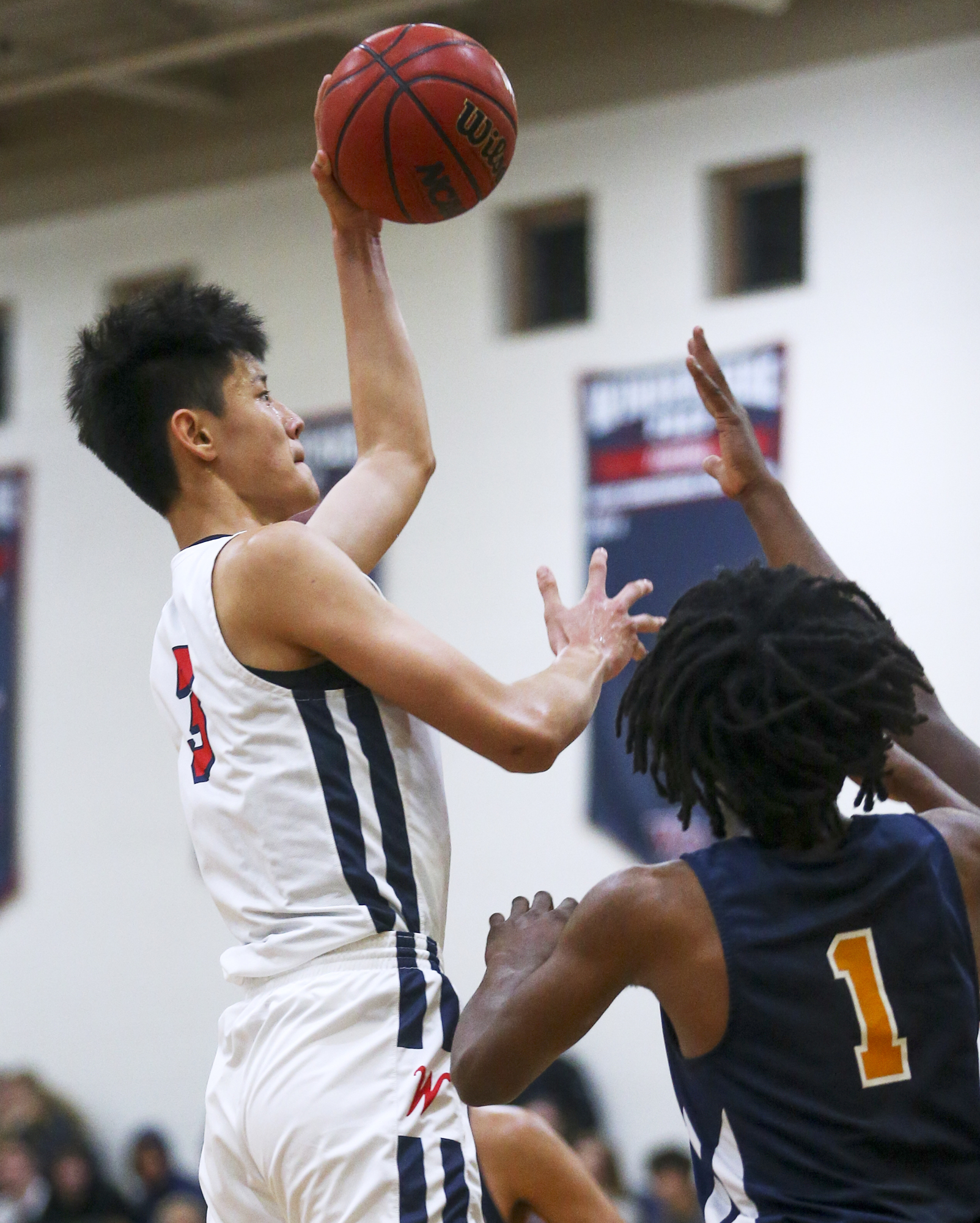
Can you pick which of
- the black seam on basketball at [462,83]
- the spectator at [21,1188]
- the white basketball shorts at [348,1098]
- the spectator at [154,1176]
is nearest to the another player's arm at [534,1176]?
the white basketball shorts at [348,1098]

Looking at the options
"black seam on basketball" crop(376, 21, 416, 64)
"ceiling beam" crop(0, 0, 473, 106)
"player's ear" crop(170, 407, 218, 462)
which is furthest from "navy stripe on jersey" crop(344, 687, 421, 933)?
"ceiling beam" crop(0, 0, 473, 106)

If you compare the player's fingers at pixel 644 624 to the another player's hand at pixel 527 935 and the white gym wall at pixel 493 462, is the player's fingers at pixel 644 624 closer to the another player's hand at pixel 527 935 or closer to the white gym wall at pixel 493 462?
the another player's hand at pixel 527 935

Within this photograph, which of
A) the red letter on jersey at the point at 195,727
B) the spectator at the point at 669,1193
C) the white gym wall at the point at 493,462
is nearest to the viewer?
the red letter on jersey at the point at 195,727

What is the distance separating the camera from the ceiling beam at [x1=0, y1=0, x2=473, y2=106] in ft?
27.3

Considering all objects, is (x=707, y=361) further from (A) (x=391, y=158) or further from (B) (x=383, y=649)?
(B) (x=383, y=649)

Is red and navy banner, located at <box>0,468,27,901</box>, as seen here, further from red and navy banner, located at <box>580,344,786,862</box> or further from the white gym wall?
red and navy banner, located at <box>580,344,786,862</box>

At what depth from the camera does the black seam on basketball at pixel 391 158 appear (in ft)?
9.64

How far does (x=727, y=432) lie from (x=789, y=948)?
3.73 ft

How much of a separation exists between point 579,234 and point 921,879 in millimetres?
7067

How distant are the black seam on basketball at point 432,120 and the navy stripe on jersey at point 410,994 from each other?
1.45 meters

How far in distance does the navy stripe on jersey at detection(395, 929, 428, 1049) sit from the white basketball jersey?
0.10ft

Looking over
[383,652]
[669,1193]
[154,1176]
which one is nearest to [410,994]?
[383,652]

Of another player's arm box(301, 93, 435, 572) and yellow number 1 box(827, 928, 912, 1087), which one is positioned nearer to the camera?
yellow number 1 box(827, 928, 912, 1087)

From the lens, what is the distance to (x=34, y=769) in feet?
32.3
